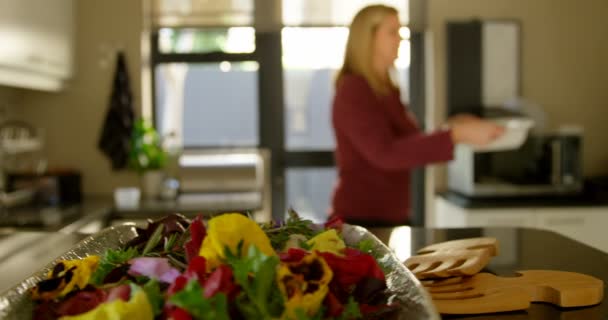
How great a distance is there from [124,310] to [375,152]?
1.43 m

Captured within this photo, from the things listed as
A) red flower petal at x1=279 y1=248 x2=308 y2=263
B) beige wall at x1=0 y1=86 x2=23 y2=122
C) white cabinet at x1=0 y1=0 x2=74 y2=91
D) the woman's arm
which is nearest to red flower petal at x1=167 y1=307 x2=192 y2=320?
red flower petal at x1=279 y1=248 x2=308 y2=263

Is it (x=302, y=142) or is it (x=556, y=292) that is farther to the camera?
(x=302, y=142)

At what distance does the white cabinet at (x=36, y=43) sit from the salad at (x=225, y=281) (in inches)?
78.5

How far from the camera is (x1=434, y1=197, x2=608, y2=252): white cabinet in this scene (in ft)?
10.2

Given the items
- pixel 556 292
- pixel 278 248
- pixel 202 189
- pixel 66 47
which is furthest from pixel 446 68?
pixel 278 248

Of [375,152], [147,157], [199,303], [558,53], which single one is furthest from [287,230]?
[558,53]

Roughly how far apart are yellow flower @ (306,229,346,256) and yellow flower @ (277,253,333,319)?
102 mm

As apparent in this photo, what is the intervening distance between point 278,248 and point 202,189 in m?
2.67

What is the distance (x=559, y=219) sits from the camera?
10.3 ft

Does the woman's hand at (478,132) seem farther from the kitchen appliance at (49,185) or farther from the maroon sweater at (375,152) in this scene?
the kitchen appliance at (49,185)

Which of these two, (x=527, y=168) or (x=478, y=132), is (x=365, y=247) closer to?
(x=478, y=132)

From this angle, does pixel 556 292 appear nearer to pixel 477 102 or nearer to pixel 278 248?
pixel 278 248

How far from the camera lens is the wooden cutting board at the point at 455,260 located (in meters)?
1.03

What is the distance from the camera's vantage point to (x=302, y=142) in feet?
12.1
